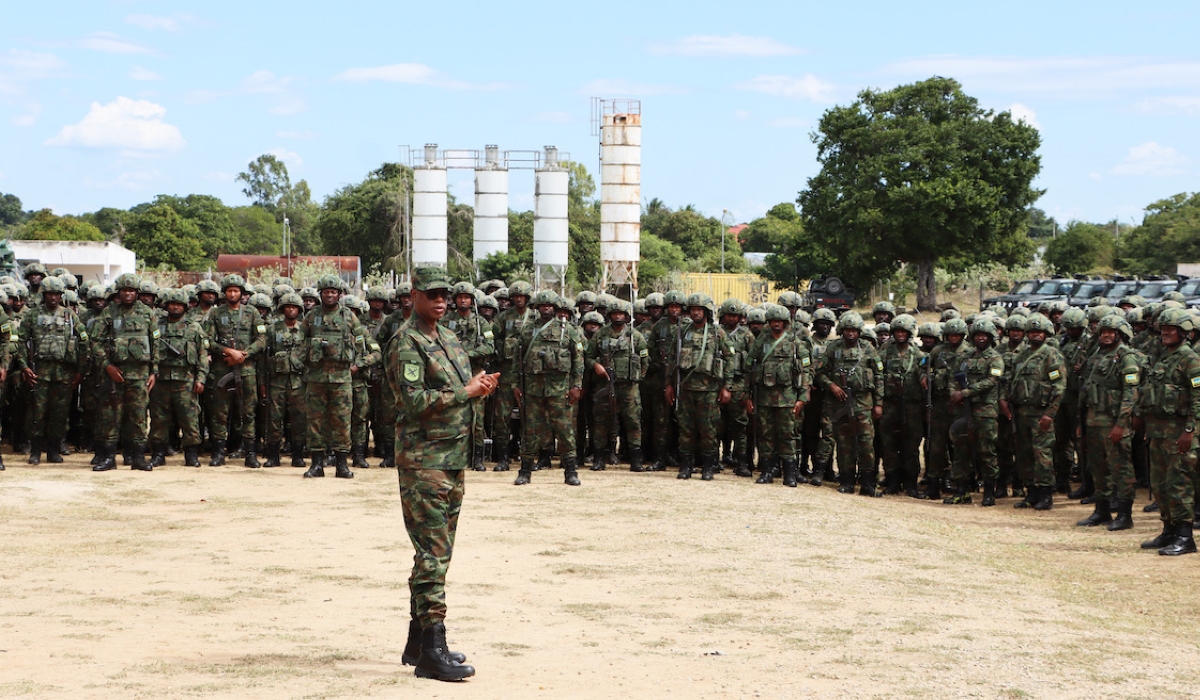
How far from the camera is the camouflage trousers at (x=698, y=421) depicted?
1430 cm

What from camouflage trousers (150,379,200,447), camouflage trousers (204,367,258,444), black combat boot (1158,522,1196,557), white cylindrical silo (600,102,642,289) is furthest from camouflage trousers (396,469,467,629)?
white cylindrical silo (600,102,642,289)

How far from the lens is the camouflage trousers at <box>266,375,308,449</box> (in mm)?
14367

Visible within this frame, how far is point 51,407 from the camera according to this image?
14539mm

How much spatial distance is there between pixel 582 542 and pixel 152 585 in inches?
137

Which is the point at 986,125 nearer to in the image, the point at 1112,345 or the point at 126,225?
the point at 1112,345

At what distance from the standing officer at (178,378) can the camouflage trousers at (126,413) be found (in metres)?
0.23

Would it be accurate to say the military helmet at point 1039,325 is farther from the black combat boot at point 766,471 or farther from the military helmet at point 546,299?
the military helmet at point 546,299

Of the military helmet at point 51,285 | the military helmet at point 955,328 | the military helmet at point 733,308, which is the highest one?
the military helmet at point 51,285

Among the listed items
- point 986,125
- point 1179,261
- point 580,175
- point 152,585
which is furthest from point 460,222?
point 152,585

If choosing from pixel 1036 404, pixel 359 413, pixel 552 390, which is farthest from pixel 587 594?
pixel 359 413

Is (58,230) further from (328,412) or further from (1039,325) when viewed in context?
(1039,325)

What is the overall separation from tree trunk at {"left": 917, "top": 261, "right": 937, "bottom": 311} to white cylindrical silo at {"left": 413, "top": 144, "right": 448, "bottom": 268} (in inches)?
728

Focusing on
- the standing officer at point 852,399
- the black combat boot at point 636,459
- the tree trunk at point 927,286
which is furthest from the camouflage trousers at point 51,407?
the tree trunk at point 927,286

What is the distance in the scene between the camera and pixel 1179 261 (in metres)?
61.1
